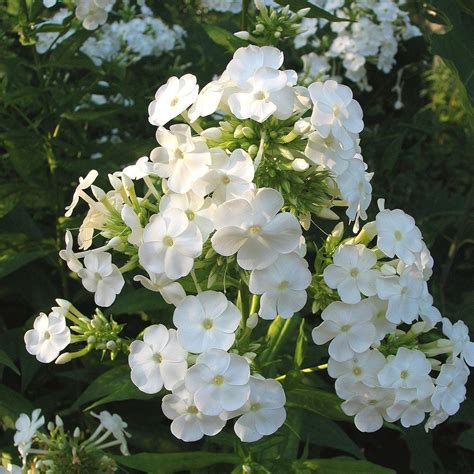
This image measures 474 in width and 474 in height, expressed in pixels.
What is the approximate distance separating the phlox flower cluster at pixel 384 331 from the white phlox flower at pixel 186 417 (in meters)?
0.22

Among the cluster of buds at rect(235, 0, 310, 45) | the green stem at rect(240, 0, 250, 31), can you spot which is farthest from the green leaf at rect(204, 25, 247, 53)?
the cluster of buds at rect(235, 0, 310, 45)

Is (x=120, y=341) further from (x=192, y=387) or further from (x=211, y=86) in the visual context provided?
(x=211, y=86)

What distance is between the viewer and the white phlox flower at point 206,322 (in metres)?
1.19

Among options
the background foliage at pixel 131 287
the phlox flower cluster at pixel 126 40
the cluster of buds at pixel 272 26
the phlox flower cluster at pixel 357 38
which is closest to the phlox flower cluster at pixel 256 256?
the background foliage at pixel 131 287

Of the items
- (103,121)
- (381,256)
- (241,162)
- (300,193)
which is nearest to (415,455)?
(381,256)

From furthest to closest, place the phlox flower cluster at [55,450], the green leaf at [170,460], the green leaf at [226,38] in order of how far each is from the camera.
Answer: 1. the green leaf at [226,38]
2. the phlox flower cluster at [55,450]
3. the green leaf at [170,460]

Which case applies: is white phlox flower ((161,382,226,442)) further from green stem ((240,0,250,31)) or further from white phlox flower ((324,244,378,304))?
green stem ((240,0,250,31))

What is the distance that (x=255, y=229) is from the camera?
112 cm

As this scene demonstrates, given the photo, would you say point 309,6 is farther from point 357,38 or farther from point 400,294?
point 357,38

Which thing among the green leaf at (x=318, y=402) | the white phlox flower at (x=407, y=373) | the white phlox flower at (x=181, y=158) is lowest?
the green leaf at (x=318, y=402)

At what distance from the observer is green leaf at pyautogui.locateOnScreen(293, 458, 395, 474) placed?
4.85 ft

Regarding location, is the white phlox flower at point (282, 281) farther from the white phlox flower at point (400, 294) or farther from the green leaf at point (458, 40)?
the green leaf at point (458, 40)

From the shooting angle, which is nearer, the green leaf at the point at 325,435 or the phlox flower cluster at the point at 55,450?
the phlox flower cluster at the point at 55,450

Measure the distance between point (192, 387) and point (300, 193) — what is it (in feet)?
1.22
